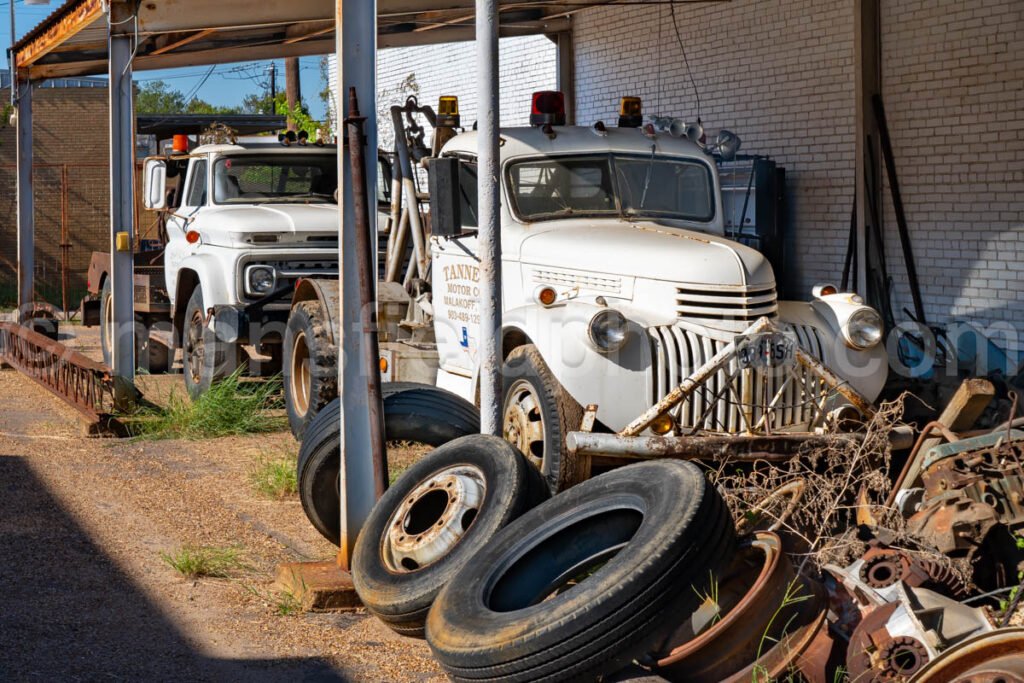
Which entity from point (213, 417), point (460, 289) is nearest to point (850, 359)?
point (460, 289)

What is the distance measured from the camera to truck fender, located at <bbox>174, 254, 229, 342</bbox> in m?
10.4

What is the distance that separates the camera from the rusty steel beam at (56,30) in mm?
10229

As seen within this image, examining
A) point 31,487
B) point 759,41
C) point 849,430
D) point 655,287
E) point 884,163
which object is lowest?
point 31,487

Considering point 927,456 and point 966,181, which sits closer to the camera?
point 927,456

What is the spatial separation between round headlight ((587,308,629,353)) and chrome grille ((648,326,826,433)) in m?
0.21

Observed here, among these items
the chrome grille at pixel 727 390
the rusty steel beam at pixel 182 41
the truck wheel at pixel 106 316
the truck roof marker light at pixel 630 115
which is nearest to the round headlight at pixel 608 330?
the chrome grille at pixel 727 390

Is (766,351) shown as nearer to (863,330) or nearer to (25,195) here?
(863,330)

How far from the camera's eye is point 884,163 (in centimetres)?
1123

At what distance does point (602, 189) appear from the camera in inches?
312

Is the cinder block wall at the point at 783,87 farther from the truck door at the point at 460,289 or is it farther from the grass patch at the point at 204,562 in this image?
the grass patch at the point at 204,562

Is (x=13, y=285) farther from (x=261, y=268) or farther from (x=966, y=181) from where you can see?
(x=966, y=181)

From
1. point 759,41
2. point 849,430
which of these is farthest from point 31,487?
point 759,41

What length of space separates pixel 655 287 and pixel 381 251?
3.98m

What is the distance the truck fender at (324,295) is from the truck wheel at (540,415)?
7.74 feet
